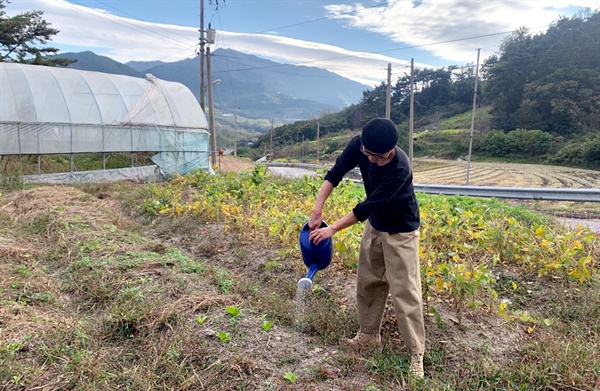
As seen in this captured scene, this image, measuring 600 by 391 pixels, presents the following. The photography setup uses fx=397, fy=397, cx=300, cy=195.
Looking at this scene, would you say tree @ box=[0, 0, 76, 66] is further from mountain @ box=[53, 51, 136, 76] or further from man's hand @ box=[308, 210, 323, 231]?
mountain @ box=[53, 51, 136, 76]

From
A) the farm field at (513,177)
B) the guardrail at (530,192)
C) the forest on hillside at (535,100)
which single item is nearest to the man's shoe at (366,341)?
the guardrail at (530,192)

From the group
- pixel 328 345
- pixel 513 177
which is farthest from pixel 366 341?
pixel 513 177

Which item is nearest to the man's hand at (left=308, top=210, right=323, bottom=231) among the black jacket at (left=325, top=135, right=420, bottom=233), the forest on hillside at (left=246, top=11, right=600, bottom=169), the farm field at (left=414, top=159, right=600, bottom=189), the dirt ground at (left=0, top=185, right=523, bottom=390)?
the black jacket at (left=325, top=135, right=420, bottom=233)

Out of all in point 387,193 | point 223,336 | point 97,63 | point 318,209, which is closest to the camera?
point 387,193

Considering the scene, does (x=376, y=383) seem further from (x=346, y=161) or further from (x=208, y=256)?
(x=208, y=256)

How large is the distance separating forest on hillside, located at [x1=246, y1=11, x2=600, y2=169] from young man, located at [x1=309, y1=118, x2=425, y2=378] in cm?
2752

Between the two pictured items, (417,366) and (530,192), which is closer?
(417,366)

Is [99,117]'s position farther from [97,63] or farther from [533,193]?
[97,63]

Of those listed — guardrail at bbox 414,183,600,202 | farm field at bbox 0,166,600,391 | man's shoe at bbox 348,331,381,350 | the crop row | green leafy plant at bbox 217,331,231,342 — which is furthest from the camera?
guardrail at bbox 414,183,600,202

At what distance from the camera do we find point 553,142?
28.8 m

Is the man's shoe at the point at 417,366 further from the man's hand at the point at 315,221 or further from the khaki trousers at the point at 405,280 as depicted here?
the man's hand at the point at 315,221

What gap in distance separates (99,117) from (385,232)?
464 inches

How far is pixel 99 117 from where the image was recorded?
11.9 metres

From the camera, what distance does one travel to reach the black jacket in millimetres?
2225
